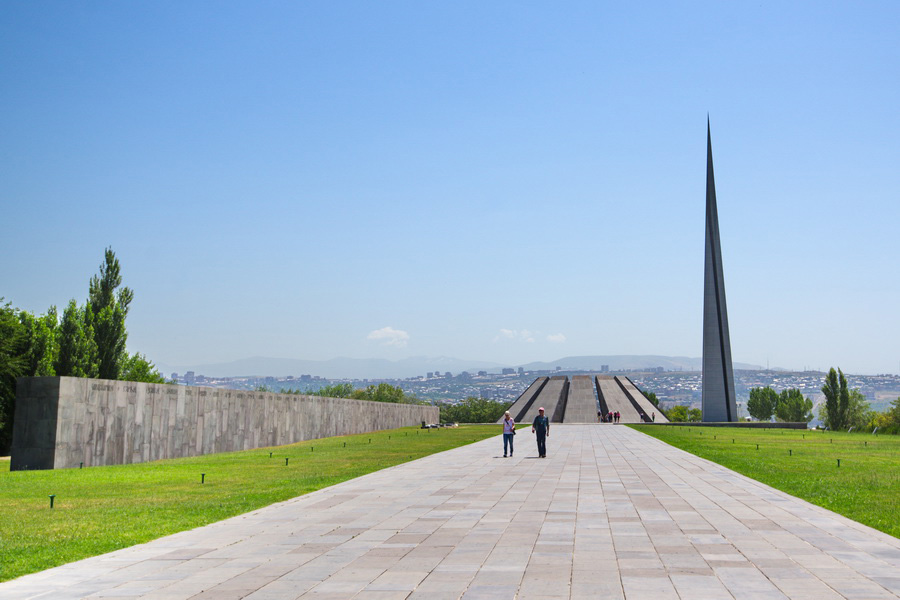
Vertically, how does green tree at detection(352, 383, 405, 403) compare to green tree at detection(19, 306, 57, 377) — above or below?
below

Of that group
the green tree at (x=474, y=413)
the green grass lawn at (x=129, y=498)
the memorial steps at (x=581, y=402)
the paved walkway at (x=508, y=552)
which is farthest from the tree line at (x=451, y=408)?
the paved walkway at (x=508, y=552)

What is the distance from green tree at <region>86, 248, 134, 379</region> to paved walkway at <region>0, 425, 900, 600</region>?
35.1 meters

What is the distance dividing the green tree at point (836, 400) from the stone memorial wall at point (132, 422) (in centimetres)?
4634

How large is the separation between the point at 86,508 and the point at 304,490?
3924mm

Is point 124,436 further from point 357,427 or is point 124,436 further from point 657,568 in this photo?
point 357,427

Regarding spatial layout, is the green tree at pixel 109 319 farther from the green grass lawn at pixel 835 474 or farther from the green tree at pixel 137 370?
the green grass lawn at pixel 835 474

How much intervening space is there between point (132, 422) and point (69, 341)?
19403 millimetres

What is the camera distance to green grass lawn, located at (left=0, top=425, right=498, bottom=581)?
28.3ft

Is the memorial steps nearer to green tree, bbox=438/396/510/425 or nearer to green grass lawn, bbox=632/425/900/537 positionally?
green tree, bbox=438/396/510/425

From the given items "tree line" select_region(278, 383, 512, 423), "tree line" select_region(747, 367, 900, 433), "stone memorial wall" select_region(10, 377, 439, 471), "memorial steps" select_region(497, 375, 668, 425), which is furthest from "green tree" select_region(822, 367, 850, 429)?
"tree line" select_region(278, 383, 512, 423)

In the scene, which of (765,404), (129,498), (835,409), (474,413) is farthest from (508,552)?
(765,404)

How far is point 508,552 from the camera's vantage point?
8.07 metres

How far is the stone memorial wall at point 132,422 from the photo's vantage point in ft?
67.9

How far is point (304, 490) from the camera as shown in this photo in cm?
1433
